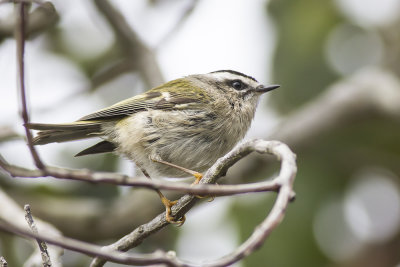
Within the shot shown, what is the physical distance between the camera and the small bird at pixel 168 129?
383 centimetres

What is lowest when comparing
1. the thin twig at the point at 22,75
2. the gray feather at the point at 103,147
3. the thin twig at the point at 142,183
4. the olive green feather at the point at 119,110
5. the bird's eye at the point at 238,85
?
the gray feather at the point at 103,147

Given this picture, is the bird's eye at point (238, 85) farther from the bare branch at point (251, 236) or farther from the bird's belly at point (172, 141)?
the bare branch at point (251, 236)

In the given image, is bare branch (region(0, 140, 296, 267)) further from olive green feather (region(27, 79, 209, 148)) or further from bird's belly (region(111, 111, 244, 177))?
olive green feather (region(27, 79, 209, 148))

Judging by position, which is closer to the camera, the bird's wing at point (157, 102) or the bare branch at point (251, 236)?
the bare branch at point (251, 236)

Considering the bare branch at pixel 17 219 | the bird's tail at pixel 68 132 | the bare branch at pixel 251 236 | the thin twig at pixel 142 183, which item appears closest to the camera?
the bare branch at pixel 251 236

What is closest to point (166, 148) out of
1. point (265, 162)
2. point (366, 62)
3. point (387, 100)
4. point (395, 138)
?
point (265, 162)

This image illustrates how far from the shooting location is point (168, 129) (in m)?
3.90

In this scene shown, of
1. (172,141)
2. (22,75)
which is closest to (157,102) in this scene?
(172,141)

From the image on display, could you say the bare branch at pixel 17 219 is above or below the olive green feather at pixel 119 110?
below

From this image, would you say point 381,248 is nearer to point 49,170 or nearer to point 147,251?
point 147,251

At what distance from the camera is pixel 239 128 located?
4047 millimetres

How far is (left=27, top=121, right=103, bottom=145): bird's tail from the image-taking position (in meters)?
3.75

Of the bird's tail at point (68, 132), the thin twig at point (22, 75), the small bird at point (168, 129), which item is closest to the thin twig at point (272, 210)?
the thin twig at point (22, 75)

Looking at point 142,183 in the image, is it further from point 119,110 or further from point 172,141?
point 119,110
